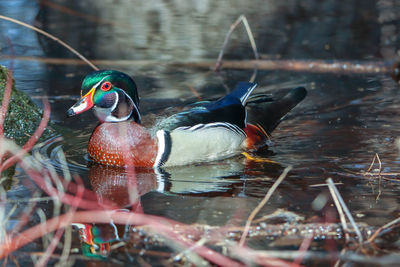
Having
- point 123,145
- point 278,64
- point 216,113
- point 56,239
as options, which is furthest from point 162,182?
point 278,64

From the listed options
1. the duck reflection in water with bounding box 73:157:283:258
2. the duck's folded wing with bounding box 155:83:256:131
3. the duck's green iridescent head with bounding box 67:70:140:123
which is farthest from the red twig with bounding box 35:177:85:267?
the duck's folded wing with bounding box 155:83:256:131

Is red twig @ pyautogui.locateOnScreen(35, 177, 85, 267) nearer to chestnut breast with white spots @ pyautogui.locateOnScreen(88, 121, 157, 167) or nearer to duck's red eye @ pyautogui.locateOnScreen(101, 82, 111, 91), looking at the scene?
chestnut breast with white spots @ pyautogui.locateOnScreen(88, 121, 157, 167)

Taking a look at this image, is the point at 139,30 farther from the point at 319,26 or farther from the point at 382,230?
the point at 382,230

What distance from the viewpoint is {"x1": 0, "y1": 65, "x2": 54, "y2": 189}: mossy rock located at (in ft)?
20.9

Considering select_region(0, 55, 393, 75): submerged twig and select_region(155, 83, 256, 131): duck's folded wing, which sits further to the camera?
select_region(0, 55, 393, 75): submerged twig

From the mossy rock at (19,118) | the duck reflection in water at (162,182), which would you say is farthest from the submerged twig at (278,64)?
the duck reflection in water at (162,182)

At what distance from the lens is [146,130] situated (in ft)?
19.0

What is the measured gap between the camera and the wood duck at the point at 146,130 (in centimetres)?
575

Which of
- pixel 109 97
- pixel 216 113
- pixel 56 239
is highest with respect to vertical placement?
pixel 109 97

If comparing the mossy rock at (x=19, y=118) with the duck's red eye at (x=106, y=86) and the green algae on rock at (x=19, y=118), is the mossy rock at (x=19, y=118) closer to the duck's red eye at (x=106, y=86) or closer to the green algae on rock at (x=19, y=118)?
the green algae on rock at (x=19, y=118)

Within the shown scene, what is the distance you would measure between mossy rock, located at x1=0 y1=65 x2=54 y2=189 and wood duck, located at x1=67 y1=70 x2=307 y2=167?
845 millimetres

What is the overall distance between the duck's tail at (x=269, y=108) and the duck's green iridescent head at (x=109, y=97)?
1160 mm

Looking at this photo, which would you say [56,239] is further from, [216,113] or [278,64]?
[278,64]

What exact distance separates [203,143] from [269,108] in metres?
1.00
